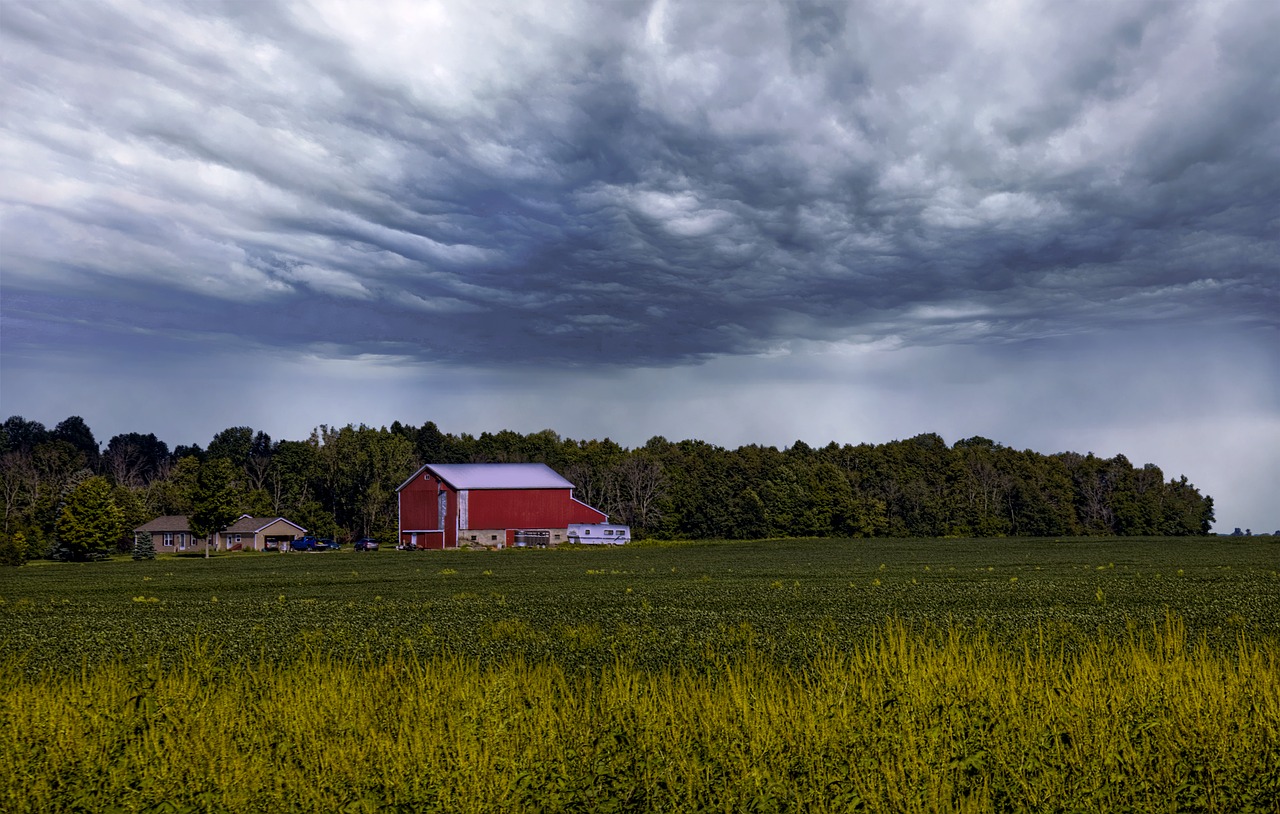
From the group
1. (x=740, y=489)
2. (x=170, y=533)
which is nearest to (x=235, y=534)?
(x=170, y=533)

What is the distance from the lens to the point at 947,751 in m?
11.0

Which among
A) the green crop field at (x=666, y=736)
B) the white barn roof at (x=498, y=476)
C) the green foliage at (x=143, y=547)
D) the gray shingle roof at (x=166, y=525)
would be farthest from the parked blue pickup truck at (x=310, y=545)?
the green crop field at (x=666, y=736)

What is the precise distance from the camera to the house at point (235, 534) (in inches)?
4422

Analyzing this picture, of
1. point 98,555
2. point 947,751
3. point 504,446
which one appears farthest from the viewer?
point 504,446

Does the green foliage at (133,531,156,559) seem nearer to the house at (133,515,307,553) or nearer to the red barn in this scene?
the house at (133,515,307,553)

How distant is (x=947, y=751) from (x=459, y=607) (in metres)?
23.5

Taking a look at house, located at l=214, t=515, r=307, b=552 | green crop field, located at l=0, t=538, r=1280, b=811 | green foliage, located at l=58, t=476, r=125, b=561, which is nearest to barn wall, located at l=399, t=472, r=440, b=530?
house, located at l=214, t=515, r=307, b=552

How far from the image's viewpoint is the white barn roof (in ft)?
322

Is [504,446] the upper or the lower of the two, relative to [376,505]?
upper

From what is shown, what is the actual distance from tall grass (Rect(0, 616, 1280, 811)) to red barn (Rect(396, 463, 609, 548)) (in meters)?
83.7

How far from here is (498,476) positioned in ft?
329

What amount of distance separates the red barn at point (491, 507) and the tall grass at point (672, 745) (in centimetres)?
8370

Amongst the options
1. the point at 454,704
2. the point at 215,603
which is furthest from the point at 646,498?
the point at 454,704

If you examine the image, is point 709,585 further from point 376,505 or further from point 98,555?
point 376,505
